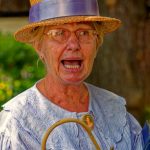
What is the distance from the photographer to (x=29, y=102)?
3980 millimetres

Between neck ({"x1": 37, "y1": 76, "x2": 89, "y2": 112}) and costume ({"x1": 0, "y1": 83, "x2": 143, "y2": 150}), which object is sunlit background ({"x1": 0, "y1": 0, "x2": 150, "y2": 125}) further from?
neck ({"x1": 37, "y1": 76, "x2": 89, "y2": 112})

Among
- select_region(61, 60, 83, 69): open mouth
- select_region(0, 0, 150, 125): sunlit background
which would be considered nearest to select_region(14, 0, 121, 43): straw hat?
select_region(61, 60, 83, 69): open mouth

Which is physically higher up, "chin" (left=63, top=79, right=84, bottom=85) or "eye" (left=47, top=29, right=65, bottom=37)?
"eye" (left=47, top=29, right=65, bottom=37)

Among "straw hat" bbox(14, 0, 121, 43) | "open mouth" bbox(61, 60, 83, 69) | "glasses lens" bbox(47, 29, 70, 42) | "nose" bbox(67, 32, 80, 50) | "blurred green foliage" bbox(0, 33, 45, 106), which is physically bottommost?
"blurred green foliage" bbox(0, 33, 45, 106)

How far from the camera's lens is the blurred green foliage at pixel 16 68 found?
285 inches

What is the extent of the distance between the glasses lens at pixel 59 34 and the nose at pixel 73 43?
0.03 m

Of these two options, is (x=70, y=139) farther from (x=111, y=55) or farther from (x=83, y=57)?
(x=111, y=55)

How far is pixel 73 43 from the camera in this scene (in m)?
3.86

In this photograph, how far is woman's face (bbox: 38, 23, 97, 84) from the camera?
12.6 feet

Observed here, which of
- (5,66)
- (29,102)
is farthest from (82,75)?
(5,66)

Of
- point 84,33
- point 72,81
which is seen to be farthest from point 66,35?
point 72,81

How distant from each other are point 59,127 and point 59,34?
520 millimetres

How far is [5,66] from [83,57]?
4.57m

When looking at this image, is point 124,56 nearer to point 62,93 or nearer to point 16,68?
point 16,68
